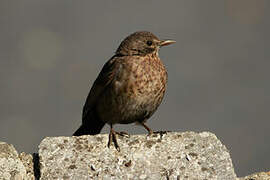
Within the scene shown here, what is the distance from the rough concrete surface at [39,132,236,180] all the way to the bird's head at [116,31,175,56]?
2.45 meters

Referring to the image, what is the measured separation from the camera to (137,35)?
543 centimetres

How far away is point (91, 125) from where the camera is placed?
5129 millimetres

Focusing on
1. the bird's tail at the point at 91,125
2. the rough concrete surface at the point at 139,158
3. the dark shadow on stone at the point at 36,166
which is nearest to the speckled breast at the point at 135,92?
the bird's tail at the point at 91,125

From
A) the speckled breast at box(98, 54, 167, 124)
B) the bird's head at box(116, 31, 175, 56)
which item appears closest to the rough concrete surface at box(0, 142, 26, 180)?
the speckled breast at box(98, 54, 167, 124)

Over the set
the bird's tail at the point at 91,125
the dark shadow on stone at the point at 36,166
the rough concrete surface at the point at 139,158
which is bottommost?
the bird's tail at the point at 91,125

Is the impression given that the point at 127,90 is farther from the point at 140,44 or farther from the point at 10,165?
the point at 10,165

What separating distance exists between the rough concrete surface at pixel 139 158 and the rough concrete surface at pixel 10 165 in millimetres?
123

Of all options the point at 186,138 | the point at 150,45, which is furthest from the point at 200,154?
the point at 150,45

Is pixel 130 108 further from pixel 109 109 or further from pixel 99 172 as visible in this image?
pixel 99 172

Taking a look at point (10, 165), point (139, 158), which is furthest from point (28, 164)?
point (139, 158)

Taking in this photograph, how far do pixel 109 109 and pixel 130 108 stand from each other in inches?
8.5

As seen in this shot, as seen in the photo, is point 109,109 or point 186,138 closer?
point 186,138

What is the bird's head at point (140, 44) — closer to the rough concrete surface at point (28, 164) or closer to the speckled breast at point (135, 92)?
the speckled breast at point (135, 92)

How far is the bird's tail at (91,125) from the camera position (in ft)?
16.6
